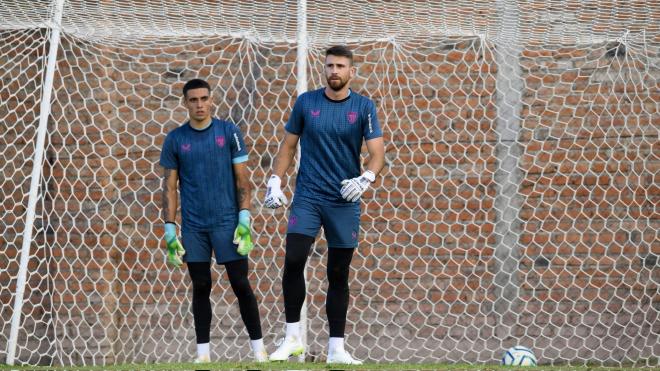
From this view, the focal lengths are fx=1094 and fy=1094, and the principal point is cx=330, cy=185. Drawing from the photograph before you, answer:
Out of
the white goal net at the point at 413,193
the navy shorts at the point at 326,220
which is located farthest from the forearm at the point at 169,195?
the white goal net at the point at 413,193

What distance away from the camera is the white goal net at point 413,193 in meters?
6.46

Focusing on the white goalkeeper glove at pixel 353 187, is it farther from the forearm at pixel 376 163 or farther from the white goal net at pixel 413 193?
the white goal net at pixel 413 193

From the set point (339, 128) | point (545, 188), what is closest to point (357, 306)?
point (545, 188)

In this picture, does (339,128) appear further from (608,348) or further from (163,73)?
(608,348)

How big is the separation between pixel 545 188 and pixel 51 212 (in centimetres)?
294

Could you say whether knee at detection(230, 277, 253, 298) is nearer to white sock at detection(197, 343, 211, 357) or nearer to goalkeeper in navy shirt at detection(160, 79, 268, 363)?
goalkeeper in navy shirt at detection(160, 79, 268, 363)

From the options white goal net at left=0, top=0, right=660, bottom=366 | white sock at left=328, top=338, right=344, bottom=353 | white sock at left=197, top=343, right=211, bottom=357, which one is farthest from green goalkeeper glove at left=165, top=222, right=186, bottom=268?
white goal net at left=0, top=0, right=660, bottom=366

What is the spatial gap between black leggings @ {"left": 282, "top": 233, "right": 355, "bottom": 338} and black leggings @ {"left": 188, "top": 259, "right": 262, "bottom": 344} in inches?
7.5

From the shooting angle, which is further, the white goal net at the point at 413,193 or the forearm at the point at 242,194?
the white goal net at the point at 413,193

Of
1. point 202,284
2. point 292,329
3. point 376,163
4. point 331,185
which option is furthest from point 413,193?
point 202,284

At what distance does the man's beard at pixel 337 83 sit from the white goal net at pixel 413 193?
136 centimetres

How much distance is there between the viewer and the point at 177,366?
5.09 m

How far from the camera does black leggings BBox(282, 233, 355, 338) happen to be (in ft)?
16.6

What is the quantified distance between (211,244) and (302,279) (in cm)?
47
